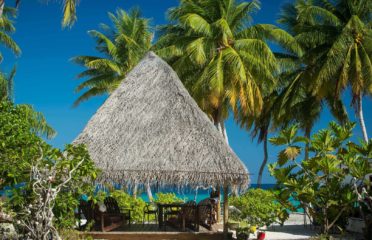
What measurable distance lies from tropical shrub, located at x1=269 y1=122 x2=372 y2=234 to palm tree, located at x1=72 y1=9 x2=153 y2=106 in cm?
1353

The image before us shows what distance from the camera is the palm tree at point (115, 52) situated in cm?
2342

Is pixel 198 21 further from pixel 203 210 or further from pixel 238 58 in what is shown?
pixel 203 210

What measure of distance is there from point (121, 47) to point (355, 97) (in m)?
10.3

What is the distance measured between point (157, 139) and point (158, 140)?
0.15 feet

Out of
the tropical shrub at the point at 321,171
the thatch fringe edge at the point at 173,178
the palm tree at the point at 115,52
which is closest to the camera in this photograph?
the tropical shrub at the point at 321,171

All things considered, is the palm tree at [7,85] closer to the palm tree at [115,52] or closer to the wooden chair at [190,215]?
the palm tree at [115,52]

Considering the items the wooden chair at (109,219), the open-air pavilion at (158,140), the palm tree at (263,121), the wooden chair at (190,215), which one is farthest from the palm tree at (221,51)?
the wooden chair at (109,219)

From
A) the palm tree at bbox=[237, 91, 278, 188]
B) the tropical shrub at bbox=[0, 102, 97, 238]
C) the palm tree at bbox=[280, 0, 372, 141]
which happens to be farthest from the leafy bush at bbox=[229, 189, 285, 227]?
the palm tree at bbox=[237, 91, 278, 188]

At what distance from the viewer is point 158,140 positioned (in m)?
11.9

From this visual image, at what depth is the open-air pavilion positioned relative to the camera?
440 inches

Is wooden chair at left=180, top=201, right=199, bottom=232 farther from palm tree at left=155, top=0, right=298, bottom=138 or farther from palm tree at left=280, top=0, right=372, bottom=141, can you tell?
palm tree at left=280, top=0, right=372, bottom=141

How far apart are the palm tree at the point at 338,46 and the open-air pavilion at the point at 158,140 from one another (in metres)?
8.26

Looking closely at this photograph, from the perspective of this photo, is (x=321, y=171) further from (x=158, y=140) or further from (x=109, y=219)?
(x=109, y=219)

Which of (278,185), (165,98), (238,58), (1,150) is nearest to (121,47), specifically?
(238,58)
